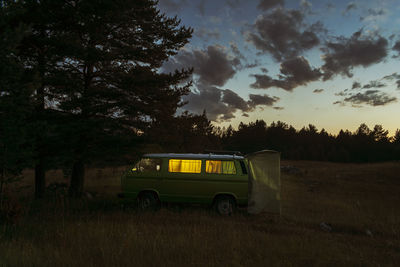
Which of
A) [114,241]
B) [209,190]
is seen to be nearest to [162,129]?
[209,190]

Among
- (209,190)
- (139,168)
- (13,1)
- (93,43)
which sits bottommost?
(209,190)

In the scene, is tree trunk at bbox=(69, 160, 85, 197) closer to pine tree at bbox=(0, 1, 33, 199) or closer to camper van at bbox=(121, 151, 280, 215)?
camper van at bbox=(121, 151, 280, 215)

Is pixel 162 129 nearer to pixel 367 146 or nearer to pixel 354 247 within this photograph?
pixel 354 247

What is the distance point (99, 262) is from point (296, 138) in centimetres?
9255

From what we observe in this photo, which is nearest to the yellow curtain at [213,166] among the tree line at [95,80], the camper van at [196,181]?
the camper van at [196,181]

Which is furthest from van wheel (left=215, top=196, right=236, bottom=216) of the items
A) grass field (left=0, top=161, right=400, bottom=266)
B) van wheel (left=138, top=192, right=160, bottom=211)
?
van wheel (left=138, top=192, right=160, bottom=211)

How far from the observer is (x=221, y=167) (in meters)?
9.85

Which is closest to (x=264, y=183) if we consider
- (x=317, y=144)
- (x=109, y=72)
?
(x=109, y=72)

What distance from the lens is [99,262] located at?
4938 mm

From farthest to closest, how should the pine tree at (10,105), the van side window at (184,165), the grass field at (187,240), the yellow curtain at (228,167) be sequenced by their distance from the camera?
1. the van side window at (184,165)
2. the yellow curtain at (228,167)
3. the pine tree at (10,105)
4. the grass field at (187,240)

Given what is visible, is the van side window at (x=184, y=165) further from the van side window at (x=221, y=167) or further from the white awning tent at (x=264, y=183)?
the white awning tent at (x=264, y=183)

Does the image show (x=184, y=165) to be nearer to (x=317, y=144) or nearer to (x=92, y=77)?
(x=92, y=77)

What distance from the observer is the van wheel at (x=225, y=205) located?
9.70 m

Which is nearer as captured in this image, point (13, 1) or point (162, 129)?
point (13, 1)
